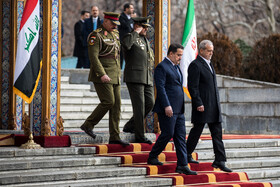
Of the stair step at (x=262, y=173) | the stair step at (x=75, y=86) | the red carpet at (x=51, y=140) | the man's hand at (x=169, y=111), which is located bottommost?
the stair step at (x=262, y=173)

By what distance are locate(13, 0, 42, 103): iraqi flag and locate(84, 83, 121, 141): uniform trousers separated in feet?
3.11

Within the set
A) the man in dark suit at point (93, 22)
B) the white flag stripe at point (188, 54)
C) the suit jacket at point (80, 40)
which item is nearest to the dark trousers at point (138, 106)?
the white flag stripe at point (188, 54)

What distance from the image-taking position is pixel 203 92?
391 inches

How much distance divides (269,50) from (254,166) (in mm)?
6847

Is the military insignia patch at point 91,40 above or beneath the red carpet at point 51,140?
above

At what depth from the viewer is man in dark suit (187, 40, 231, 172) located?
32.3ft

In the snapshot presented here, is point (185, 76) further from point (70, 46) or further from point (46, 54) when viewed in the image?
point (70, 46)

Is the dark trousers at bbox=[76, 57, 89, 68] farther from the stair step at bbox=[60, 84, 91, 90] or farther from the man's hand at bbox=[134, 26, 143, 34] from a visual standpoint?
the man's hand at bbox=[134, 26, 143, 34]

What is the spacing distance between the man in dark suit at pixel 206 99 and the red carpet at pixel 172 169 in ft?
0.68

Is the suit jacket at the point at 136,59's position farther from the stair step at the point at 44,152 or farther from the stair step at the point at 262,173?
the stair step at the point at 262,173

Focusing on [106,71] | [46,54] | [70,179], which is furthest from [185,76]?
[70,179]

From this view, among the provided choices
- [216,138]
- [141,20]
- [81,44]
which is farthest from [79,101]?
[216,138]

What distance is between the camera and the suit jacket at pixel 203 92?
9.84 metres

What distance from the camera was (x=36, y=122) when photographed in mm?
10680
